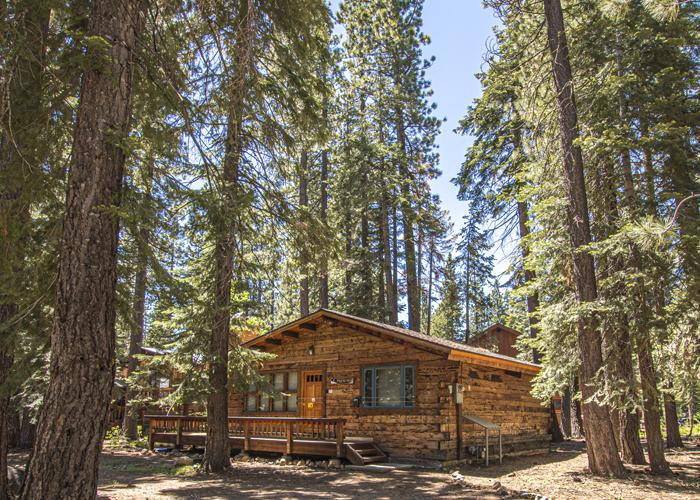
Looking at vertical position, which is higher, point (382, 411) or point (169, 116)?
point (169, 116)

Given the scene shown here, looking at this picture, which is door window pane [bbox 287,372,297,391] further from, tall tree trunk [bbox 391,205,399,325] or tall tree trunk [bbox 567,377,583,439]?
tall tree trunk [bbox 567,377,583,439]

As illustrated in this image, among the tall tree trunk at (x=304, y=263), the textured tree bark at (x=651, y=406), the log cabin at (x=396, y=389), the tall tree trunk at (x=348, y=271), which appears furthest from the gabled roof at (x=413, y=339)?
the tall tree trunk at (x=348, y=271)

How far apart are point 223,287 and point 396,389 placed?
20.8 feet

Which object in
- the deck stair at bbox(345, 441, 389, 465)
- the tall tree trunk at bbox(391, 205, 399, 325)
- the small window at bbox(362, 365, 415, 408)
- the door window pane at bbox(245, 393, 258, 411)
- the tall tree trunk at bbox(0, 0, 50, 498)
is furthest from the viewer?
the tall tree trunk at bbox(391, 205, 399, 325)

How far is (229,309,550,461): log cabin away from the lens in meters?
12.7

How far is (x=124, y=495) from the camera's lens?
870cm

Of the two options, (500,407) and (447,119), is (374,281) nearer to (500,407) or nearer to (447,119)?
(447,119)

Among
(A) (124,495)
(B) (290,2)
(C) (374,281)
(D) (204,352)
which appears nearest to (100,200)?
(B) (290,2)

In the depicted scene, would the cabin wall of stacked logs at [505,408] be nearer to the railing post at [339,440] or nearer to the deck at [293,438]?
the deck at [293,438]

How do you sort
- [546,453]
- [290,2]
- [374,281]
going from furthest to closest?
1. [374,281]
2. [546,453]
3. [290,2]

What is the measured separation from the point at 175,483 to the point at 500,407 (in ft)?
31.8

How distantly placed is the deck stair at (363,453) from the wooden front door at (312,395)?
2327 millimetres

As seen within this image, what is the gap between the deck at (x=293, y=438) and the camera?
41.0 feet

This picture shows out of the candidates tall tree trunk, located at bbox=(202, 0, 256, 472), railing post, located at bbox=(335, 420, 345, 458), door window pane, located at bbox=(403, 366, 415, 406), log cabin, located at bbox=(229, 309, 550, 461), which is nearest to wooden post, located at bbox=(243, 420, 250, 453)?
log cabin, located at bbox=(229, 309, 550, 461)
